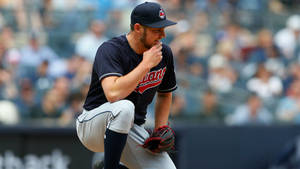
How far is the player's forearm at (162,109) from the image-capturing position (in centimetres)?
454

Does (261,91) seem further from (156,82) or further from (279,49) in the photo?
(156,82)

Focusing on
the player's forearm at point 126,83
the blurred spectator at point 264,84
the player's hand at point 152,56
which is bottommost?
the blurred spectator at point 264,84

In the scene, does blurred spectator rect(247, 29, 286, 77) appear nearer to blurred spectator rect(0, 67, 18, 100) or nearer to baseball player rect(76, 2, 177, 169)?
blurred spectator rect(0, 67, 18, 100)

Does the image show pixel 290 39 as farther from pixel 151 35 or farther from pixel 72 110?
pixel 151 35

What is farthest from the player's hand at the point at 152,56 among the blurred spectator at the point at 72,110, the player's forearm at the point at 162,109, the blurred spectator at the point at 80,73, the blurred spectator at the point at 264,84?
the blurred spectator at the point at 264,84

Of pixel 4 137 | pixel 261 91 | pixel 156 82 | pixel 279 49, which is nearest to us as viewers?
pixel 156 82

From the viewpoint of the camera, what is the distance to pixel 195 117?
8.50 metres

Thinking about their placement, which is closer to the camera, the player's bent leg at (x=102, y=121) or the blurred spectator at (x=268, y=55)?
the player's bent leg at (x=102, y=121)

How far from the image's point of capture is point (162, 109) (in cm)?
459

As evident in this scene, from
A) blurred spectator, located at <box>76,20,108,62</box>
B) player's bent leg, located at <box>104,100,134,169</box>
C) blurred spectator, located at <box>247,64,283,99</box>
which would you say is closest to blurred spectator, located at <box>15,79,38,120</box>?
blurred spectator, located at <box>76,20,108,62</box>

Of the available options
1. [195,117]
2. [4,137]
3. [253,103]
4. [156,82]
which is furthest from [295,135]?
[156,82]

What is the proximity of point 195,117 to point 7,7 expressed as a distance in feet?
12.5

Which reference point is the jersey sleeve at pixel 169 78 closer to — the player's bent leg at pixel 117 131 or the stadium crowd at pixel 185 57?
the player's bent leg at pixel 117 131

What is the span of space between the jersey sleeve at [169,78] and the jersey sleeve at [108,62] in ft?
1.62
